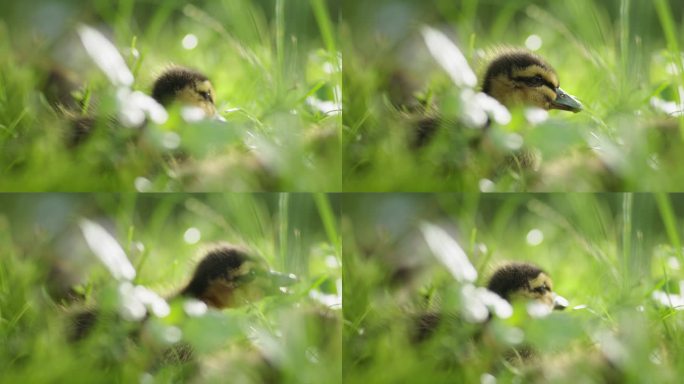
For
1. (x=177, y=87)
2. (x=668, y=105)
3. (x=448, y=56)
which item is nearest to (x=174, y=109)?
(x=177, y=87)

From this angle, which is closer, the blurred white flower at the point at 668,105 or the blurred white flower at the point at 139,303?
the blurred white flower at the point at 139,303

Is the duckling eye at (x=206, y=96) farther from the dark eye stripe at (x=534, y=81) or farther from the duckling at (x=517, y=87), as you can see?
the dark eye stripe at (x=534, y=81)

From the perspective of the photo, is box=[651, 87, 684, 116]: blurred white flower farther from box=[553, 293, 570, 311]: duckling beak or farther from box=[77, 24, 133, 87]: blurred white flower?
box=[77, 24, 133, 87]: blurred white flower

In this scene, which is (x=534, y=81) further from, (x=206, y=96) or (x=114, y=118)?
(x=114, y=118)

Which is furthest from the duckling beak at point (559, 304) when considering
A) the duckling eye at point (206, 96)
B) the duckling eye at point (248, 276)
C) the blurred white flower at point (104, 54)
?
the blurred white flower at point (104, 54)

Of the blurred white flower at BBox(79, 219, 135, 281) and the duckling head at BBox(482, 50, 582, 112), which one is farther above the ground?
the duckling head at BBox(482, 50, 582, 112)

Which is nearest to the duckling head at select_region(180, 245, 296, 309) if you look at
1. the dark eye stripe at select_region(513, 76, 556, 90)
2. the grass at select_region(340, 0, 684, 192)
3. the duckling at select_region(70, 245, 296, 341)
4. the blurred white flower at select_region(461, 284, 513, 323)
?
the duckling at select_region(70, 245, 296, 341)
